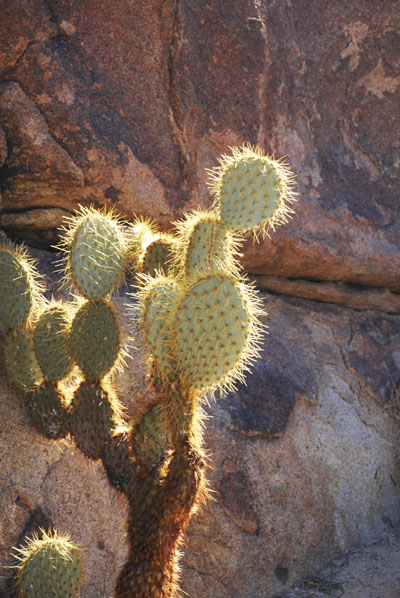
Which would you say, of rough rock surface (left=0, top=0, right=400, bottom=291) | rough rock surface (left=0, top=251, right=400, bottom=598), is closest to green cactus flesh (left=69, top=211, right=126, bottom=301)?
rough rock surface (left=0, top=251, right=400, bottom=598)

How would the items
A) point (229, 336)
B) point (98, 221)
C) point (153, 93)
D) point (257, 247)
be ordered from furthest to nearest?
point (257, 247), point (153, 93), point (98, 221), point (229, 336)

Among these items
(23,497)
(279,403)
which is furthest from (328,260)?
(23,497)

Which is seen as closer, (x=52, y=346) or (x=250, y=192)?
(x=250, y=192)

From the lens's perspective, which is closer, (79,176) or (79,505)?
(79,505)

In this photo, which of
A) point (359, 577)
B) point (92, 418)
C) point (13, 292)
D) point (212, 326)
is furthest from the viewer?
point (359, 577)

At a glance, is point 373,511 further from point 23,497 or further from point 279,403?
point 23,497

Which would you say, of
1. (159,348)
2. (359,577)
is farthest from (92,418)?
(359,577)

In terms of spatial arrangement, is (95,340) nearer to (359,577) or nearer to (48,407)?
(48,407)
